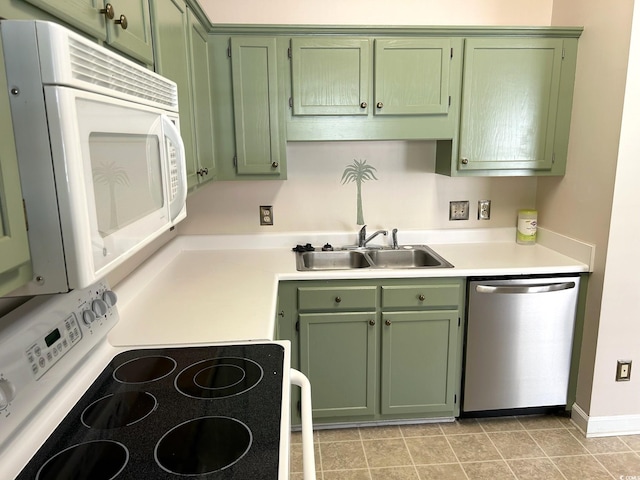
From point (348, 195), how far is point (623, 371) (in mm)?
1764

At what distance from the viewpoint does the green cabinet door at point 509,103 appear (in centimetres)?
244

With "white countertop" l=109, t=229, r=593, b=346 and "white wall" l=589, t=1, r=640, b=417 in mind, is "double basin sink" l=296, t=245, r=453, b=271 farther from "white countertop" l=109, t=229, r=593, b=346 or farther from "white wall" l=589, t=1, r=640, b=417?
"white wall" l=589, t=1, r=640, b=417

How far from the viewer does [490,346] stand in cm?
240

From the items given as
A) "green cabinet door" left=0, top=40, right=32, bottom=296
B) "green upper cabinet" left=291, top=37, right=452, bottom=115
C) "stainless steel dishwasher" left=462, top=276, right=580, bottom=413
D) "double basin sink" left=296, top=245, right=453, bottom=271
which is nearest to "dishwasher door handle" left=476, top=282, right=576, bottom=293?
"stainless steel dishwasher" left=462, top=276, right=580, bottom=413

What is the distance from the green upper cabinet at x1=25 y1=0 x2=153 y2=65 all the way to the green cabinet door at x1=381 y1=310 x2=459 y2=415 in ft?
5.40

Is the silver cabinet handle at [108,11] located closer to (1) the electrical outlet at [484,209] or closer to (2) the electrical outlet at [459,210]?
(2) the electrical outlet at [459,210]

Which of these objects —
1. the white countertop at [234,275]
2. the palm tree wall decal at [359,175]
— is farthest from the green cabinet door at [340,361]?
the palm tree wall decal at [359,175]

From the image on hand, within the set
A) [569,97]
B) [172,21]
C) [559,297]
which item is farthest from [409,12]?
[559,297]

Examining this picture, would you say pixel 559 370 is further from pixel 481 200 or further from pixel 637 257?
pixel 481 200

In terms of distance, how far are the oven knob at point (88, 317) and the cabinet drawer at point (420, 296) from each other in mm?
1427

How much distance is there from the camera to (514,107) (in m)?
2.50

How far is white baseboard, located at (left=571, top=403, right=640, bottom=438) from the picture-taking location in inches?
94.2

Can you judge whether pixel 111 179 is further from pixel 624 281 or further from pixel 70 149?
pixel 624 281

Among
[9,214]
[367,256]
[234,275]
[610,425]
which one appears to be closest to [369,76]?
[367,256]
